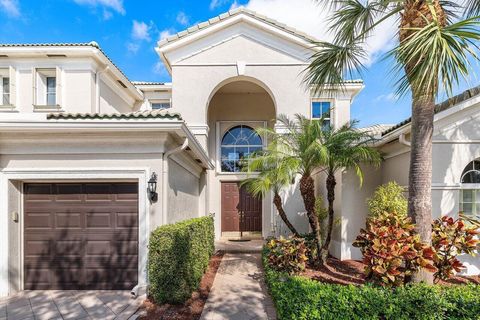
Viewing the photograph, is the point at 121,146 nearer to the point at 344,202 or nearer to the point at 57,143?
the point at 57,143

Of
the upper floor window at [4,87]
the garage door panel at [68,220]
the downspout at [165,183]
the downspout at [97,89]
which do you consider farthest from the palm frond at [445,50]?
the upper floor window at [4,87]

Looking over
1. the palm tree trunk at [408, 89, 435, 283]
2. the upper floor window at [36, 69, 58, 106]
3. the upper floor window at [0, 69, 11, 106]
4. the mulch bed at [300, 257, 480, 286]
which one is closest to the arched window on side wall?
the mulch bed at [300, 257, 480, 286]

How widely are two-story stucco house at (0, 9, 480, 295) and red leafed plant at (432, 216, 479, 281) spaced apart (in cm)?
140

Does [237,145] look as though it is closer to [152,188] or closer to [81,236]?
[152,188]

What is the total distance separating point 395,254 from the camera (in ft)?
14.6

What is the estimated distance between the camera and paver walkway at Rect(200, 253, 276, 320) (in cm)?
527

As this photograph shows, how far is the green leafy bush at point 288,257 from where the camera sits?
22.1ft

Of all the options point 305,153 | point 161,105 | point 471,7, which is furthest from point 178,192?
point 161,105

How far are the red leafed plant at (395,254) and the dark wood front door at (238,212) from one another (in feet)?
28.1

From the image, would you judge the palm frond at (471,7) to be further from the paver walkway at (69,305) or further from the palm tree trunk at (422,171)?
the paver walkway at (69,305)

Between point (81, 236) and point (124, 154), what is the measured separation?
2.09m

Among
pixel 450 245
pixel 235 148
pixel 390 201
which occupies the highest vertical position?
pixel 235 148

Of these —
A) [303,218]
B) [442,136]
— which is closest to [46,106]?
[303,218]

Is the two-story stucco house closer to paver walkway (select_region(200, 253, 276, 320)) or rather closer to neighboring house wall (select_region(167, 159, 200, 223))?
neighboring house wall (select_region(167, 159, 200, 223))
